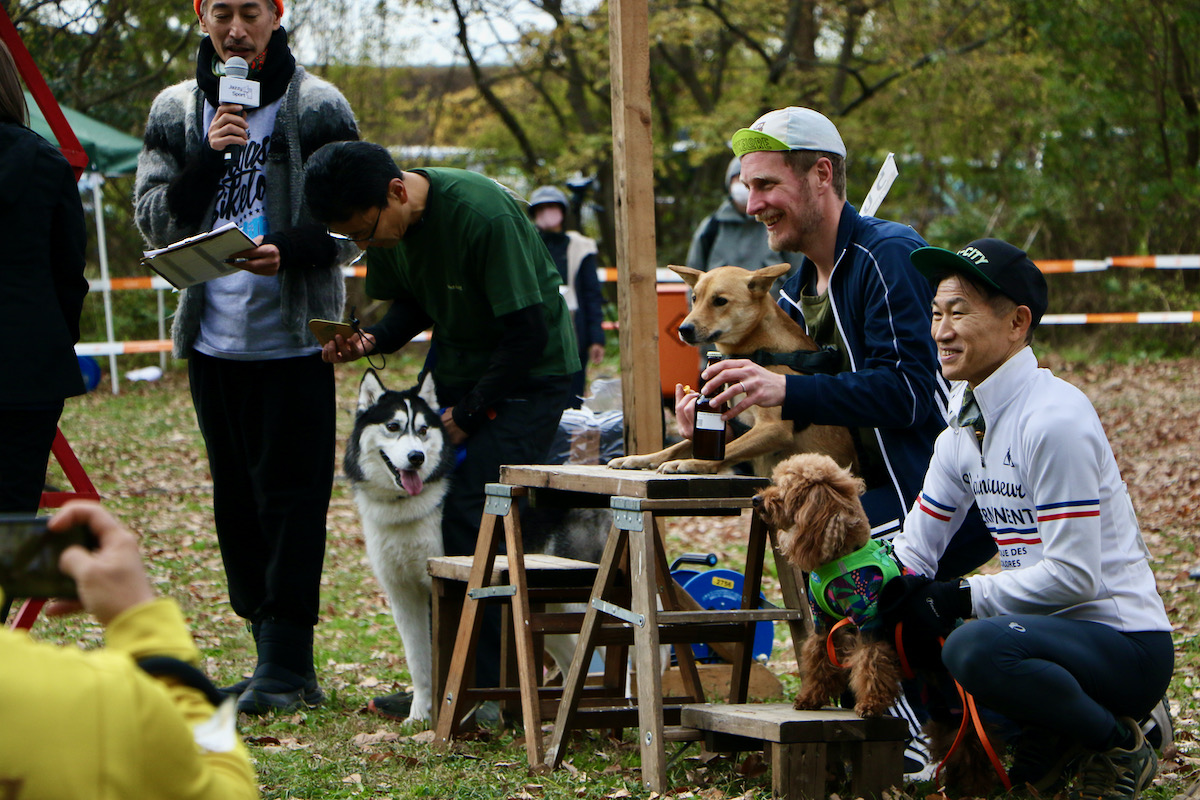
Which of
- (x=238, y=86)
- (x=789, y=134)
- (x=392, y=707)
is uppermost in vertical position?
(x=238, y=86)

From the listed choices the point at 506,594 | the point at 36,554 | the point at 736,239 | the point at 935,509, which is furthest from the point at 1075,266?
the point at 36,554

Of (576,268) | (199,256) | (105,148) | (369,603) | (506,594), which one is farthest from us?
(105,148)

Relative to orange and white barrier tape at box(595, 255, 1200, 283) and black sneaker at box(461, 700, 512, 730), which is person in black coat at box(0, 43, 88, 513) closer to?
black sneaker at box(461, 700, 512, 730)

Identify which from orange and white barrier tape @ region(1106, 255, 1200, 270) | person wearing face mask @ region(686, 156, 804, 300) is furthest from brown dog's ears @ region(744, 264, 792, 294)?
orange and white barrier tape @ region(1106, 255, 1200, 270)

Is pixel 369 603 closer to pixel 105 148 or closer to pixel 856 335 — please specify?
pixel 856 335

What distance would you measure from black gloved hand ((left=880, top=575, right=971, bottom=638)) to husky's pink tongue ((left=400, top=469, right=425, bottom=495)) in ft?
6.97

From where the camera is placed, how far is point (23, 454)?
10.8 feet

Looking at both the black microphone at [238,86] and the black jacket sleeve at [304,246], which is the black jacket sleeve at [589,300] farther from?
the black microphone at [238,86]

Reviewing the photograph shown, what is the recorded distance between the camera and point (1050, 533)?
2.92m

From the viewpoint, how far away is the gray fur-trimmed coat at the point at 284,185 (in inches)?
174

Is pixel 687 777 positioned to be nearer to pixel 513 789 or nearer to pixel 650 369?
pixel 513 789

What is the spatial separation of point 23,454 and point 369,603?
4277 millimetres

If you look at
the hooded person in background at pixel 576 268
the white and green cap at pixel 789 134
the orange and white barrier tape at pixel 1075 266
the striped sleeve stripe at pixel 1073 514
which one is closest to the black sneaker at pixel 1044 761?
the striped sleeve stripe at pixel 1073 514

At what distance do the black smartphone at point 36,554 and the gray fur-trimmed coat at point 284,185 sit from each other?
9.38 ft
